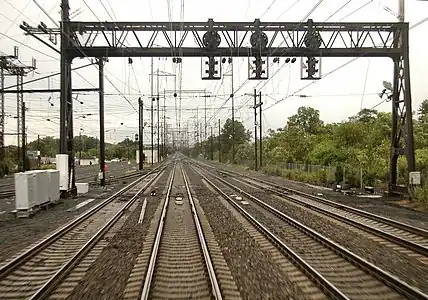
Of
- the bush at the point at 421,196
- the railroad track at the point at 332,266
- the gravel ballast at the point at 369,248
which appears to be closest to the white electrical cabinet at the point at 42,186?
the railroad track at the point at 332,266

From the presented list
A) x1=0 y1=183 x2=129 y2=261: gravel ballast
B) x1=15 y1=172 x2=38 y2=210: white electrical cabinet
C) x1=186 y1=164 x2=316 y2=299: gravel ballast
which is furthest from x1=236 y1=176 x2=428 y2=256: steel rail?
x1=15 y1=172 x2=38 y2=210: white electrical cabinet

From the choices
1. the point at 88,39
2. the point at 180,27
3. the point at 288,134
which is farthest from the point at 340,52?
the point at 288,134

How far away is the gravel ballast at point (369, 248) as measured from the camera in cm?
890

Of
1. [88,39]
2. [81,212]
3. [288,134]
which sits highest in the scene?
[88,39]

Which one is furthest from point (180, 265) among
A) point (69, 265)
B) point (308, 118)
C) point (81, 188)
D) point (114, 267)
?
point (308, 118)

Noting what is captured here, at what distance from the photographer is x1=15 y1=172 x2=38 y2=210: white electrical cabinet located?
1795cm

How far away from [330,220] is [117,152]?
138 metres

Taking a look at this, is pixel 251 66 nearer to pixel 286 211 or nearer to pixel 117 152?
pixel 286 211

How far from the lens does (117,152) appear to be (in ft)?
494

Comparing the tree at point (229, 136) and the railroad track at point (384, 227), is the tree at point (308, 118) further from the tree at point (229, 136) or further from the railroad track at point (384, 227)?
the railroad track at point (384, 227)

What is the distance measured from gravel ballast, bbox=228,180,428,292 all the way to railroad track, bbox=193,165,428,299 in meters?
0.39

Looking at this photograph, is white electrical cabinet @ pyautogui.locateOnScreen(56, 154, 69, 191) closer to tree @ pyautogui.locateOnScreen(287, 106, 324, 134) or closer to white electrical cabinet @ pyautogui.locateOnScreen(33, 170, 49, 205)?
white electrical cabinet @ pyautogui.locateOnScreen(33, 170, 49, 205)

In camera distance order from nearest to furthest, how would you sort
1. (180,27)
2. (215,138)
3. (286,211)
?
(286,211) → (180,27) → (215,138)

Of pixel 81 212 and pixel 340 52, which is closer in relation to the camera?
pixel 81 212
